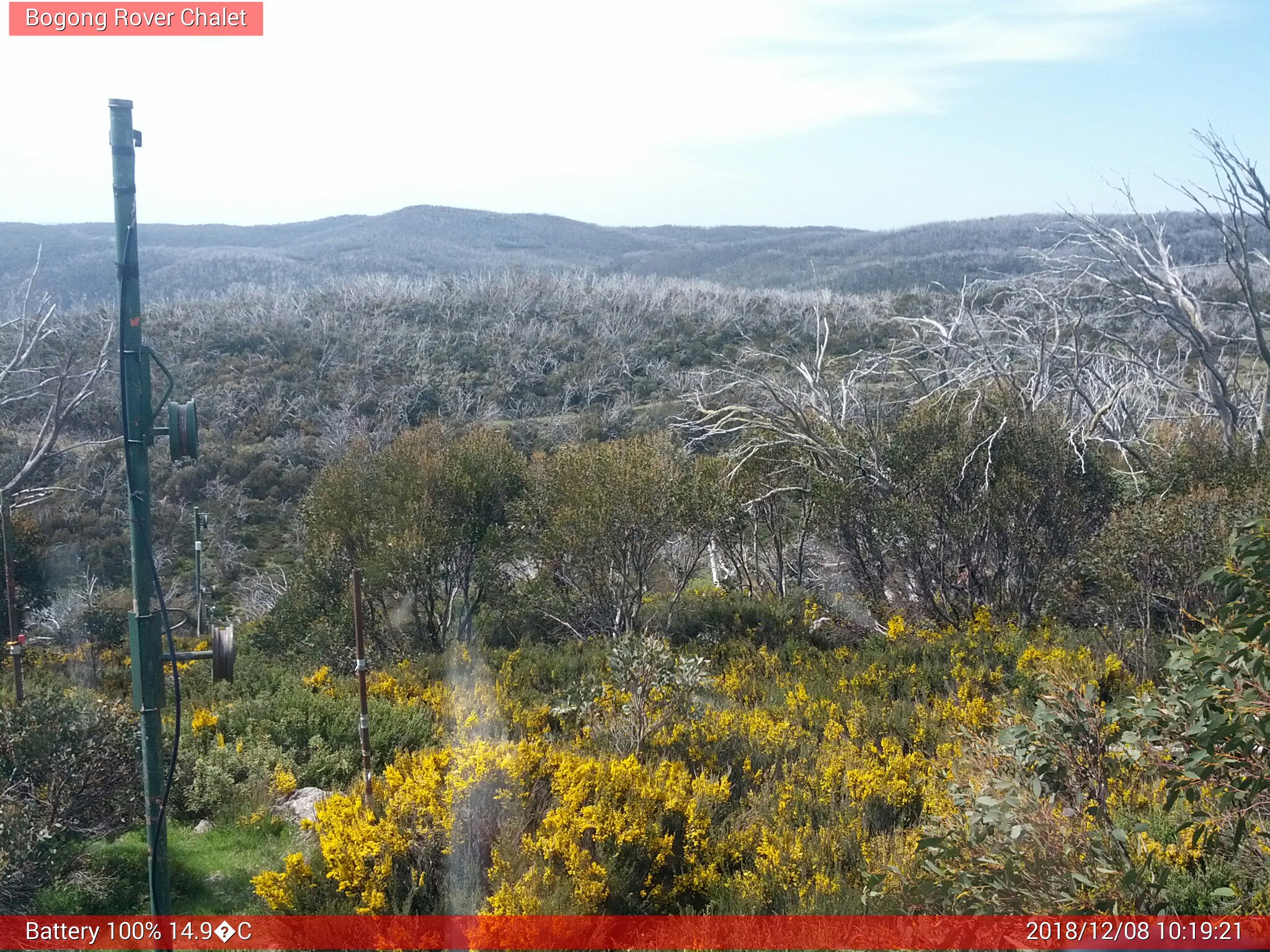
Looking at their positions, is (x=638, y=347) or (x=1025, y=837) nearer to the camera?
(x=1025, y=837)

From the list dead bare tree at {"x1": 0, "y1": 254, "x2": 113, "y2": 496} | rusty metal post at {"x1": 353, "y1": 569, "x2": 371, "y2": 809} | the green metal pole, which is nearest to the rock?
rusty metal post at {"x1": 353, "y1": 569, "x2": 371, "y2": 809}

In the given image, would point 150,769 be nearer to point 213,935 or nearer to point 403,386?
point 213,935

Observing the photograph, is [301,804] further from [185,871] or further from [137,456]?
[137,456]

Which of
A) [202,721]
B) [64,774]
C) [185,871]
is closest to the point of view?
[64,774]

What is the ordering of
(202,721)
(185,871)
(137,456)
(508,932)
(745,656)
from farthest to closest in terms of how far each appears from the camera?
(745,656)
(202,721)
(185,871)
(508,932)
(137,456)

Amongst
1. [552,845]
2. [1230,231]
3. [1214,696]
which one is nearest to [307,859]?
[552,845]

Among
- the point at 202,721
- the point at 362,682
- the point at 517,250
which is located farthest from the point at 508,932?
the point at 517,250

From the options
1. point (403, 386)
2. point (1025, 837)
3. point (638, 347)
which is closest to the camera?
point (1025, 837)

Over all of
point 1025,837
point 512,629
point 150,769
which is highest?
point 150,769
